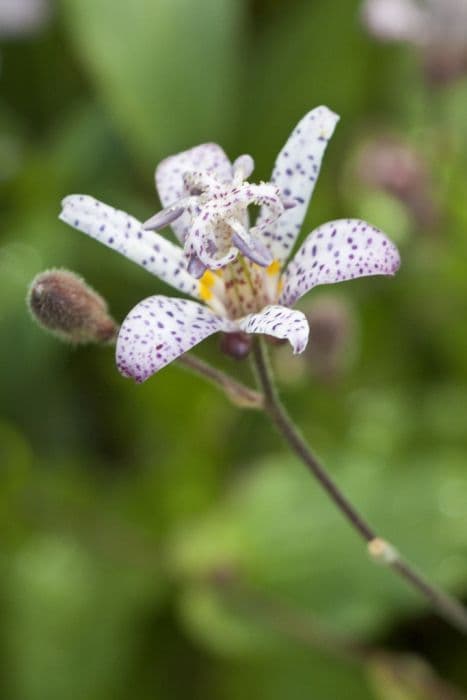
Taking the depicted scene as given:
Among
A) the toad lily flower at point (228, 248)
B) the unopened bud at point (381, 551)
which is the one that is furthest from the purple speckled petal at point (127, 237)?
the unopened bud at point (381, 551)

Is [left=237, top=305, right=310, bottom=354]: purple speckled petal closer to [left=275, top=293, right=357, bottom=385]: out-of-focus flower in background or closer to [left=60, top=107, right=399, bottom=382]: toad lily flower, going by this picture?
[left=60, top=107, right=399, bottom=382]: toad lily flower

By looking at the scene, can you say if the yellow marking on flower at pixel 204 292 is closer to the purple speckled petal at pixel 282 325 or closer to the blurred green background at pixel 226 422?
the purple speckled petal at pixel 282 325

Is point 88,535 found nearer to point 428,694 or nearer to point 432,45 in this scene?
point 428,694

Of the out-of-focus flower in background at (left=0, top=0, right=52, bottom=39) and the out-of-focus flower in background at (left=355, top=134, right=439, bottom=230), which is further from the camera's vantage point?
the out-of-focus flower in background at (left=0, top=0, right=52, bottom=39)

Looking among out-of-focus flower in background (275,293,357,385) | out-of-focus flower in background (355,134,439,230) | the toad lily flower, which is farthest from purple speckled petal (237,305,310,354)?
out-of-focus flower in background (355,134,439,230)

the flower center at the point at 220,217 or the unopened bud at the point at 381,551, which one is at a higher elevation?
the flower center at the point at 220,217

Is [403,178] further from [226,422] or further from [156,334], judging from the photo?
[156,334]
